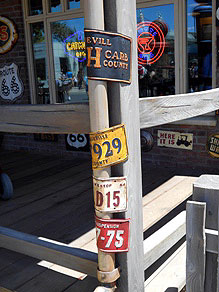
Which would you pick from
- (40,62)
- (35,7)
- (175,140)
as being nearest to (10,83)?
(40,62)

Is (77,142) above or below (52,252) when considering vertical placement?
above

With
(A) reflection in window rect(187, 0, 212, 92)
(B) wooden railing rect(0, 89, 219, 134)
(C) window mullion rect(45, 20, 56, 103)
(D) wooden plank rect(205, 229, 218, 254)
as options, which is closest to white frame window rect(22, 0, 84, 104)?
(C) window mullion rect(45, 20, 56, 103)

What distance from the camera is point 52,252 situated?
2.30 meters

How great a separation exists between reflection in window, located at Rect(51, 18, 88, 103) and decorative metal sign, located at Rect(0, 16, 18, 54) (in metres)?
0.73

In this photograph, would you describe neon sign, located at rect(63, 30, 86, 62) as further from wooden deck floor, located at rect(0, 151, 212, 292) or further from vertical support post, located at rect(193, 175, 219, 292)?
vertical support post, located at rect(193, 175, 219, 292)

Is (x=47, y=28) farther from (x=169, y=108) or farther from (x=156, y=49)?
(x=169, y=108)

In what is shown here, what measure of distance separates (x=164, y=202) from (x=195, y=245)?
208 cm

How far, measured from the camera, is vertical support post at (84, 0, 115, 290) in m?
1.78

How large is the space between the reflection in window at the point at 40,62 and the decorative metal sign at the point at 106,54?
434 cm

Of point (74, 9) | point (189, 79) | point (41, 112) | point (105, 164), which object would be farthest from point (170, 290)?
point (74, 9)

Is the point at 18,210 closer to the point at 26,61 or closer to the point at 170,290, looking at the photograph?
the point at 170,290

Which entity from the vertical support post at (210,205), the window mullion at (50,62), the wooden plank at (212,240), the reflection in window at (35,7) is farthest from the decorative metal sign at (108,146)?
the reflection in window at (35,7)

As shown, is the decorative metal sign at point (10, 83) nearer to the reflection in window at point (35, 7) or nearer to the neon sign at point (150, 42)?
the reflection in window at point (35, 7)

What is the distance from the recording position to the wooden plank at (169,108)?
210 cm
